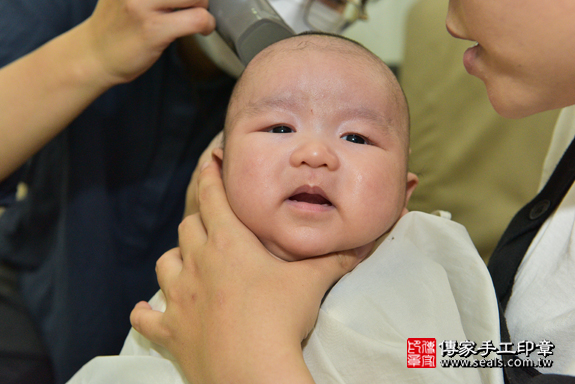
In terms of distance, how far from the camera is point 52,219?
3.98ft

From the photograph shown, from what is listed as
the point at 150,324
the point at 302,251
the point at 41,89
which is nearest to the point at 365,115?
the point at 302,251

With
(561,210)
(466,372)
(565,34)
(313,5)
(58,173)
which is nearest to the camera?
(565,34)

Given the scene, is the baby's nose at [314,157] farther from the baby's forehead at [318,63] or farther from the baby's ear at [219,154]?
the baby's ear at [219,154]

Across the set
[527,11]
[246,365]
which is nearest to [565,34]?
[527,11]

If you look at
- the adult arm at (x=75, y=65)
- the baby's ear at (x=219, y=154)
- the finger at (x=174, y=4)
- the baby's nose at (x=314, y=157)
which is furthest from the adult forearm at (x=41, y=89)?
the baby's nose at (x=314, y=157)

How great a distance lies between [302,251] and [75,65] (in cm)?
69

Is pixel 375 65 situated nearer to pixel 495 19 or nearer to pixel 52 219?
pixel 495 19

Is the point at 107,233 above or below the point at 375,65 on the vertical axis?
below

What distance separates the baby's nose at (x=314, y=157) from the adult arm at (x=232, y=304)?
0.17 m

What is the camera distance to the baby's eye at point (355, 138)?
87cm

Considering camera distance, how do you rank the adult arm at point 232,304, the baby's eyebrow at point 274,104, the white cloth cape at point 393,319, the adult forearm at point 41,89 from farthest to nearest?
1. the adult forearm at point 41,89
2. the baby's eyebrow at point 274,104
3. the white cloth cape at point 393,319
4. the adult arm at point 232,304

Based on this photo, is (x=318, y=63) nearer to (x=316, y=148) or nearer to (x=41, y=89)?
(x=316, y=148)

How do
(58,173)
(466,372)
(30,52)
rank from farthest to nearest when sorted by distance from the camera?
1. (58,173)
2. (30,52)
3. (466,372)

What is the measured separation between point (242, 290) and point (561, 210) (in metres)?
0.67
